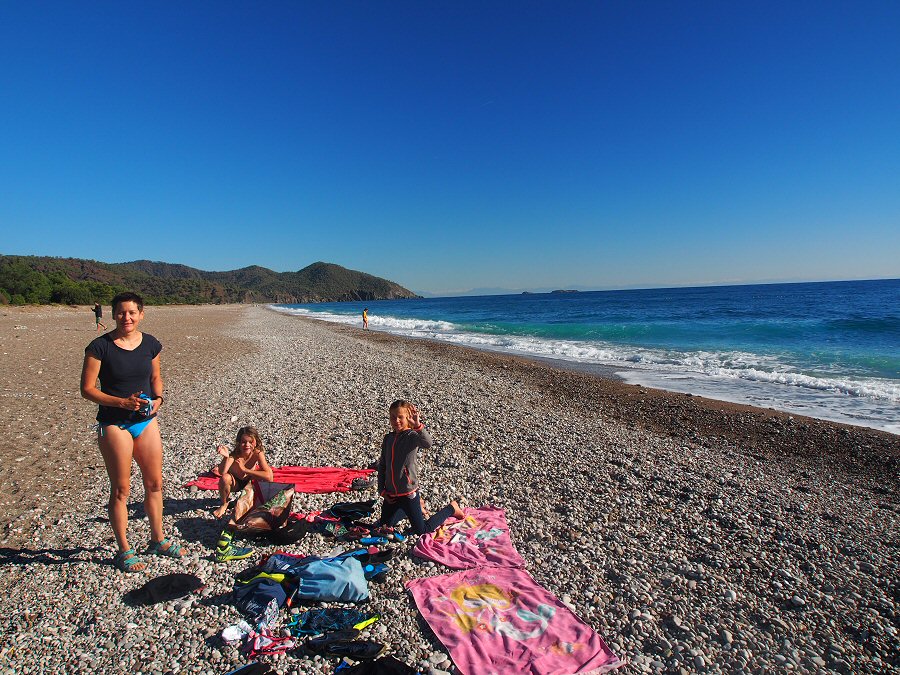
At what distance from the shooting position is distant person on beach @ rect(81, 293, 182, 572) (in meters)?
3.73

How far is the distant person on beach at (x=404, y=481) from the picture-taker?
511 centimetres

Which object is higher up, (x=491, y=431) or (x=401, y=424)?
(x=401, y=424)

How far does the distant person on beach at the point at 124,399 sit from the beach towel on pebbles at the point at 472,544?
267 cm

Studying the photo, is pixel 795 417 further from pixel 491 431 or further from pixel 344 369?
pixel 344 369

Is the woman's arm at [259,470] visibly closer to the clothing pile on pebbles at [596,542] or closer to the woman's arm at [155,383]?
the clothing pile on pebbles at [596,542]

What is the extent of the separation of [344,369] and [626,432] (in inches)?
408

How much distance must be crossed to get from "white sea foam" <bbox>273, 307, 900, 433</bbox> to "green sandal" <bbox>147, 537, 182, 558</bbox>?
41.2 feet

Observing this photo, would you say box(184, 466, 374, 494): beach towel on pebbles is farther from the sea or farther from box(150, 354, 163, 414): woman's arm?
the sea

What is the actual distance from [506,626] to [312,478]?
3.80 meters

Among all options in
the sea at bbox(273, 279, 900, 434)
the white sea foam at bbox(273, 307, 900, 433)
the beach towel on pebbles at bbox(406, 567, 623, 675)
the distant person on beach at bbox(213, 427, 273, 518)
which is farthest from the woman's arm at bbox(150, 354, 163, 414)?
the white sea foam at bbox(273, 307, 900, 433)

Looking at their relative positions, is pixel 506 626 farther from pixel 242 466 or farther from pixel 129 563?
pixel 242 466

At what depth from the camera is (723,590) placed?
13.4 feet

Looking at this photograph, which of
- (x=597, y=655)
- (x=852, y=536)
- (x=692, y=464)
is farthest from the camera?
(x=692, y=464)

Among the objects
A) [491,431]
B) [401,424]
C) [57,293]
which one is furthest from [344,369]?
[57,293]
